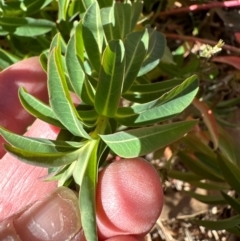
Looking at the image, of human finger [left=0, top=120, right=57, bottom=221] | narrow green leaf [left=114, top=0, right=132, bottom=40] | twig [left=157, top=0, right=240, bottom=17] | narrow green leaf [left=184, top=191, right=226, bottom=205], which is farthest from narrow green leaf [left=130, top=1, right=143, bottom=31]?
narrow green leaf [left=184, top=191, right=226, bottom=205]

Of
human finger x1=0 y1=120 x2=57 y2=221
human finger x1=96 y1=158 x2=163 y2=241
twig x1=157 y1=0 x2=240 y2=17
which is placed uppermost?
twig x1=157 y1=0 x2=240 y2=17

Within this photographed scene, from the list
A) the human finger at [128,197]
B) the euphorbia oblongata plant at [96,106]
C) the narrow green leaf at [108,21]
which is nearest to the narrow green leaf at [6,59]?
the euphorbia oblongata plant at [96,106]

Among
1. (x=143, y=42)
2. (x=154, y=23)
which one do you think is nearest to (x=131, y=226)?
(x=143, y=42)

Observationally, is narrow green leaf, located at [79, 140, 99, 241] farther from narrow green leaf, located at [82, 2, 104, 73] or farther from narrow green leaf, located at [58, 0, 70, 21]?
narrow green leaf, located at [58, 0, 70, 21]

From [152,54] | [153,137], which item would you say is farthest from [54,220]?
[152,54]

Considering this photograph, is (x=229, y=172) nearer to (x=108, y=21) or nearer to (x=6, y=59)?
(x=108, y=21)

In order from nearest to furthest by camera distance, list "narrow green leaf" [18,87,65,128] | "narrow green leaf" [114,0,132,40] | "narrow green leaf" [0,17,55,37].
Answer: "narrow green leaf" [18,87,65,128] → "narrow green leaf" [114,0,132,40] → "narrow green leaf" [0,17,55,37]

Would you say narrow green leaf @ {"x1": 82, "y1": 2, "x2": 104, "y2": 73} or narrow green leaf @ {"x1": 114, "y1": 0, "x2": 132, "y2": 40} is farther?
narrow green leaf @ {"x1": 114, "y1": 0, "x2": 132, "y2": 40}
